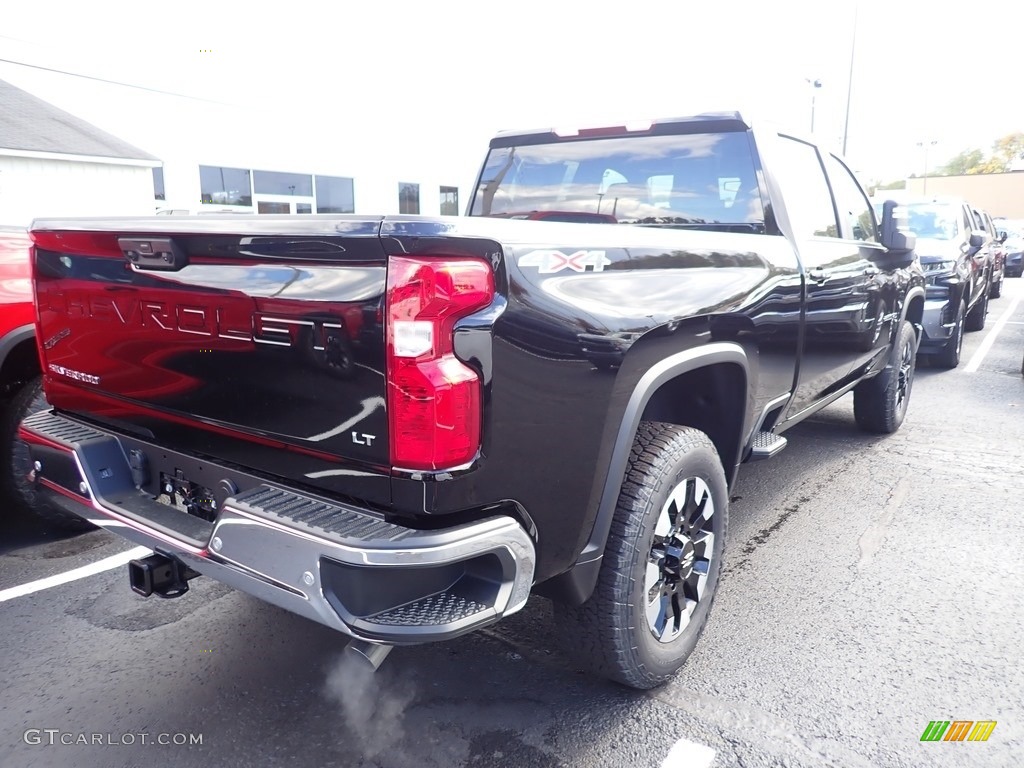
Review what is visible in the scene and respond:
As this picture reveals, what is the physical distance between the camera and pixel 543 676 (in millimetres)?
2883

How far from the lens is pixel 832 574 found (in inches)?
145

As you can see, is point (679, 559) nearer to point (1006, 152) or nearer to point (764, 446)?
point (764, 446)

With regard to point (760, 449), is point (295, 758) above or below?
below

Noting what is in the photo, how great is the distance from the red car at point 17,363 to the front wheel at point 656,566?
2.60 meters

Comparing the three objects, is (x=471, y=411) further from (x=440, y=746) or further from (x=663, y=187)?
(x=663, y=187)

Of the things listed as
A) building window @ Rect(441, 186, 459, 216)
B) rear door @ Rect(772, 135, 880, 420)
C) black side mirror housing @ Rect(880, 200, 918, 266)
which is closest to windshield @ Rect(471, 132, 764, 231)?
rear door @ Rect(772, 135, 880, 420)

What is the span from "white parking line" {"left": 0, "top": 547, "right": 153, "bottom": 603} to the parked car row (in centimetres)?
654

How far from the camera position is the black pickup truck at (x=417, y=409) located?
1876 millimetres

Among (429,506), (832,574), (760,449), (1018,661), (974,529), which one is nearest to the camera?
(429,506)

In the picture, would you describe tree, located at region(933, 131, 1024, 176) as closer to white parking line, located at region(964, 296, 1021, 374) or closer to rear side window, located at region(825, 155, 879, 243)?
white parking line, located at region(964, 296, 1021, 374)

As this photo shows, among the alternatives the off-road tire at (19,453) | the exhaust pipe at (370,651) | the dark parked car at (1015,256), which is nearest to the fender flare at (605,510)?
the exhaust pipe at (370,651)

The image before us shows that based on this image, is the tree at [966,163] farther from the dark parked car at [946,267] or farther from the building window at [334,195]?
the dark parked car at [946,267]

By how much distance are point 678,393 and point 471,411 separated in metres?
1.36

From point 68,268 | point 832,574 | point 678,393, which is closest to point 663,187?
point 678,393
